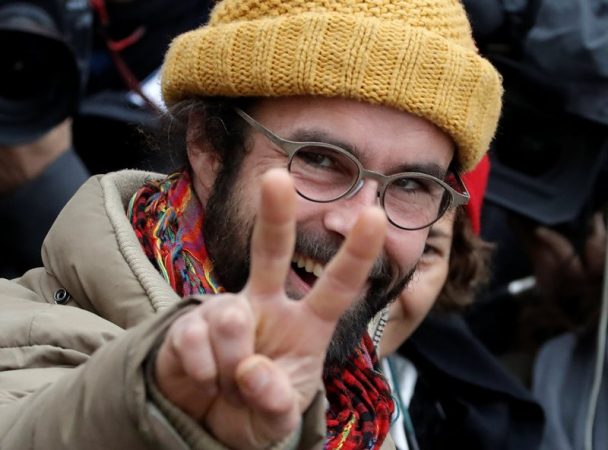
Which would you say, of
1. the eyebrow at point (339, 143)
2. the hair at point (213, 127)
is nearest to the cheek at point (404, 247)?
the eyebrow at point (339, 143)

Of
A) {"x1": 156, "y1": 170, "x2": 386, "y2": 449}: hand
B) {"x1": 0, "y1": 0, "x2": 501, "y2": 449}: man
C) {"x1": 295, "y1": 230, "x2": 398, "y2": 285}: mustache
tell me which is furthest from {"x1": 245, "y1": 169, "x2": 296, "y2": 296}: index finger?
{"x1": 295, "y1": 230, "x2": 398, "y2": 285}: mustache

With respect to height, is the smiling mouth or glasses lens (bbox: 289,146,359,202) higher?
glasses lens (bbox: 289,146,359,202)

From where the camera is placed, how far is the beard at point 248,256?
6.17 ft

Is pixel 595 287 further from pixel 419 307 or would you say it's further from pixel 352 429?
pixel 352 429

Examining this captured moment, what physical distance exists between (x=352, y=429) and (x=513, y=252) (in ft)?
7.40

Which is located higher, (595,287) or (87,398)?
(87,398)

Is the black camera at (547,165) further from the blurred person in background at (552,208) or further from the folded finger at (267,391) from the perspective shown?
the folded finger at (267,391)

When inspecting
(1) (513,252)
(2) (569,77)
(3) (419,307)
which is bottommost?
(1) (513,252)

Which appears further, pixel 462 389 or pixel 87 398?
pixel 462 389

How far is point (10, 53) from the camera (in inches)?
110

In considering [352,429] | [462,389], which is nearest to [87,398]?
[352,429]

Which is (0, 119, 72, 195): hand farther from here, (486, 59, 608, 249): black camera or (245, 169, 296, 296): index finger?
(245, 169, 296, 296): index finger

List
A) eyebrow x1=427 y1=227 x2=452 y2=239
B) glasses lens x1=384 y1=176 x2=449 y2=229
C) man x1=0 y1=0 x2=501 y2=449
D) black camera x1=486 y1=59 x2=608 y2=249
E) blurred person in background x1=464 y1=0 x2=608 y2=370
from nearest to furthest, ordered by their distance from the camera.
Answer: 1. man x1=0 y1=0 x2=501 y2=449
2. glasses lens x1=384 y1=176 x2=449 y2=229
3. eyebrow x1=427 y1=227 x2=452 y2=239
4. blurred person in background x1=464 y1=0 x2=608 y2=370
5. black camera x1=486 y1=59 x2=608 y2=249

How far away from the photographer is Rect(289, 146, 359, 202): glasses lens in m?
1.92
